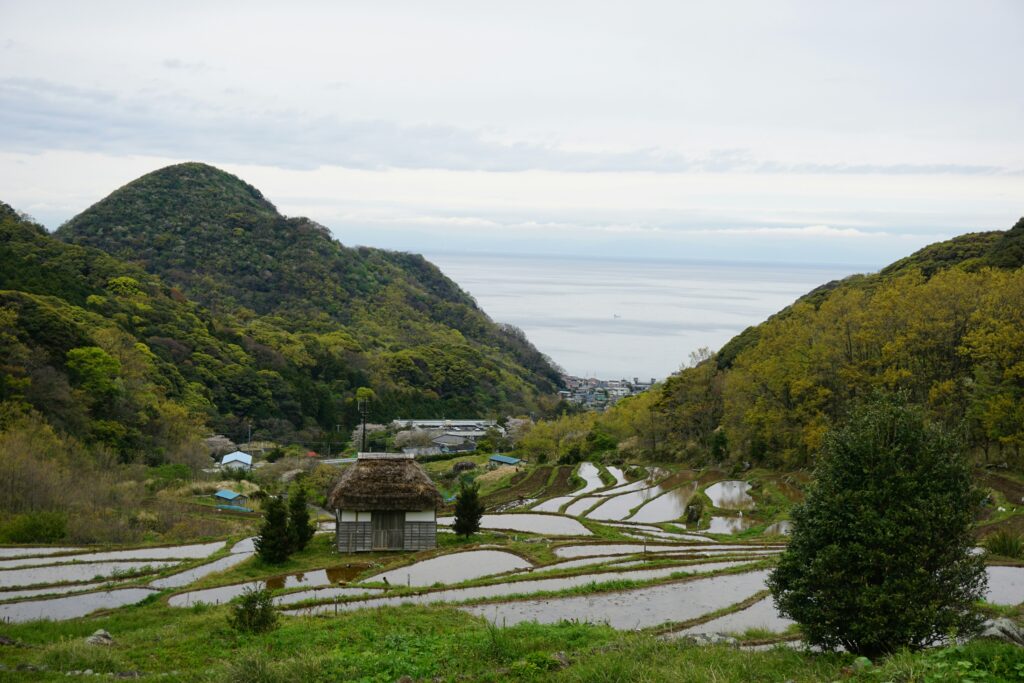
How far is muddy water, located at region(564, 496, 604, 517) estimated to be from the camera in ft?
102

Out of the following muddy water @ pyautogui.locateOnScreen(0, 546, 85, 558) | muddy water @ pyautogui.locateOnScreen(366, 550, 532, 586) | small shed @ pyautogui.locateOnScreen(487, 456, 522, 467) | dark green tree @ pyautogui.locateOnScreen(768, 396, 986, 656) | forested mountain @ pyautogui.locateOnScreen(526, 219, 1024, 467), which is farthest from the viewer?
small shed @ pyautogui.locateOnScreen(487, 456, 522, 467)

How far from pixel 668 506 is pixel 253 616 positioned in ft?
72.0

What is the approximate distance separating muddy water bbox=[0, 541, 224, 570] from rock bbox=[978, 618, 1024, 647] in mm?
19319

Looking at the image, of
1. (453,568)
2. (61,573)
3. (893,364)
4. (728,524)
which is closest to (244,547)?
(61,573)

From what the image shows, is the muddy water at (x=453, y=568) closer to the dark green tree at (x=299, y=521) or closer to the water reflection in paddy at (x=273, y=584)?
the water reflection in paddy at (x=273, y=584)

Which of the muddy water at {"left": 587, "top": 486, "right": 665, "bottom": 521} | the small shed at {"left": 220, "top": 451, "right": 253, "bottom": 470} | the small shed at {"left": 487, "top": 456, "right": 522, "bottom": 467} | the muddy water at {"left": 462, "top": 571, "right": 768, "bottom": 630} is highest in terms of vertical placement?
the muddy water at {"left": 462, "top": 571, "right": 768, "bottom": 630}

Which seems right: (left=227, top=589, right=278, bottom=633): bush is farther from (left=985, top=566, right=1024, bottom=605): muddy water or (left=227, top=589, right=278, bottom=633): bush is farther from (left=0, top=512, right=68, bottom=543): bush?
(left=0, top=512, right=68, bottom=543): bush

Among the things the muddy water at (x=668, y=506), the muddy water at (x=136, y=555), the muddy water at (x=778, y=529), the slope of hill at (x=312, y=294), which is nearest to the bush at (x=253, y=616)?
the muddy water at (x=136, y=555)

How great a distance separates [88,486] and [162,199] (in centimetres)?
11684

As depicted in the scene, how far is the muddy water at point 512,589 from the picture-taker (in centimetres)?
1547

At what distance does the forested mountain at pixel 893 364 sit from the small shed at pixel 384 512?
15.0m

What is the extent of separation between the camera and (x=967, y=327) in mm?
28875

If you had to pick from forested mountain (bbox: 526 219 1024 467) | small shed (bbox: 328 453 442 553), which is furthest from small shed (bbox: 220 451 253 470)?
small shed (bbox: 328 453 442 553)

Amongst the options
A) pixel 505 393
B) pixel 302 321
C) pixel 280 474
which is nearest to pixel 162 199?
pixel 302 321
